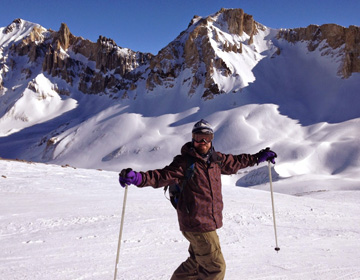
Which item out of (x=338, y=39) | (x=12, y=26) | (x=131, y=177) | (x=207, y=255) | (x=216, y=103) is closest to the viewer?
(x=131, y=177)

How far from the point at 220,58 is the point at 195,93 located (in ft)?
32.0

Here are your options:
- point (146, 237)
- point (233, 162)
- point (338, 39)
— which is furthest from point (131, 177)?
point (338, 39)

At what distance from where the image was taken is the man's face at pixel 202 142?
10.5 ft

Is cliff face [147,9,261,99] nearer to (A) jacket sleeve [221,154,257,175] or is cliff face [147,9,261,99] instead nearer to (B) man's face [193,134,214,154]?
(A) jacket sleeve [221,154,257,175]

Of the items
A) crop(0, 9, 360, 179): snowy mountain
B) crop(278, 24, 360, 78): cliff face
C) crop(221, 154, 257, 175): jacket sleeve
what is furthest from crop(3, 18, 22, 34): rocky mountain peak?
crop(221, 154, 257, 175): jacket sleeve

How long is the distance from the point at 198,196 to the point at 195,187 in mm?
100

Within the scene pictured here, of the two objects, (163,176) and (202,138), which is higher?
(202,138)

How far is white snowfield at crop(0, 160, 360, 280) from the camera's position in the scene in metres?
4.18

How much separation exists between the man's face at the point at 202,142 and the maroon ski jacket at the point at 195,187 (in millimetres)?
74

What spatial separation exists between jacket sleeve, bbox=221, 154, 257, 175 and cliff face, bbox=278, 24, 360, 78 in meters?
63.5

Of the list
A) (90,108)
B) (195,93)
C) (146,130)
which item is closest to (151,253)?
(146,130)

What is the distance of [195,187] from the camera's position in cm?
307

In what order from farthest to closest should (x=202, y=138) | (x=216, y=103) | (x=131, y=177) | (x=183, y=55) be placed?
(x=183, y=55) → (x=216, y=103) → (x=202, y=138) → (x=131, y=177)

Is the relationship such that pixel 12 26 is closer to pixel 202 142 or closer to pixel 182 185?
pixel 202 142
